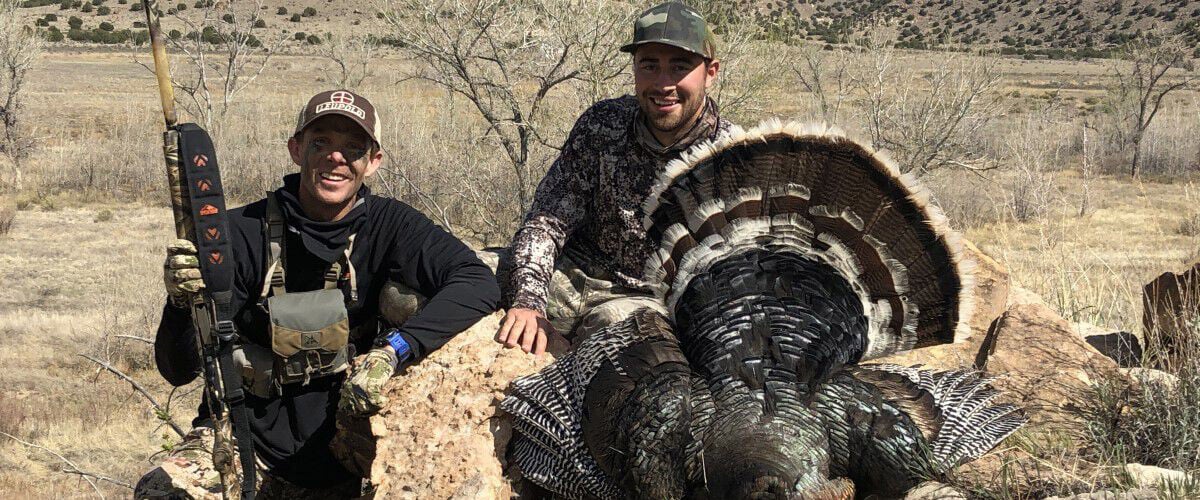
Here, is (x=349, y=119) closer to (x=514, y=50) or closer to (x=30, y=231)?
(x=514, y=50)

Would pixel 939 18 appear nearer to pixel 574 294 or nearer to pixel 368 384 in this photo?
pixel 574 294

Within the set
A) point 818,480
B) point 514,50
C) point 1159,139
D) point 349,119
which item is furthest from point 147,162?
point 1159,139

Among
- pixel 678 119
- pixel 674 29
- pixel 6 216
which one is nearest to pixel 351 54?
pixel 6 216

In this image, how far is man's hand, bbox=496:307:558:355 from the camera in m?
3.70

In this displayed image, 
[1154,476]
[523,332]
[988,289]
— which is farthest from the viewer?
[988,289]

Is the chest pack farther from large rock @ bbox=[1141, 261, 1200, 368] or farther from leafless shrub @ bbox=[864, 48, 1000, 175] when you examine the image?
leafless shrub @ bbox=[864, 48, 1000, 175]

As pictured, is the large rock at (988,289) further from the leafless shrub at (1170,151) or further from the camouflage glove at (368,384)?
the leafless shrub at (1170,151)

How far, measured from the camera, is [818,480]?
2787 mm

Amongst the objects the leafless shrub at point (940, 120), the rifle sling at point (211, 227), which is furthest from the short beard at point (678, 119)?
the leafless shrub at point (940, 120)

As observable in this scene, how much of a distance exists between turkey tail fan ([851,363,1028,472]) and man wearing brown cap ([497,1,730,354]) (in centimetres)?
118

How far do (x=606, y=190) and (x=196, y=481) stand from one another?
7.43 feet

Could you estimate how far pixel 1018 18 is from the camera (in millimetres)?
74500

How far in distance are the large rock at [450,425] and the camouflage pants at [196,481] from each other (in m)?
0.60

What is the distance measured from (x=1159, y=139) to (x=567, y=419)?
2076cm
